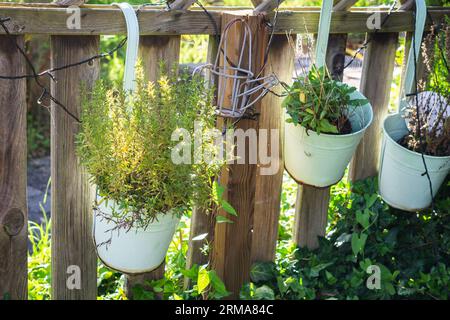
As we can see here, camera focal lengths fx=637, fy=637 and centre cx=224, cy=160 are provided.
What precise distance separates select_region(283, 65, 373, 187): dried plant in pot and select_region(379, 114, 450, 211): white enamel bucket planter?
23 centimetres

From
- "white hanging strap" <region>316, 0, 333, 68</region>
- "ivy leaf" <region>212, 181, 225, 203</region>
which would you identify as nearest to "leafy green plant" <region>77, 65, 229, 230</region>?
"ivy leaf" <region>212, 181, 225, 203</region>

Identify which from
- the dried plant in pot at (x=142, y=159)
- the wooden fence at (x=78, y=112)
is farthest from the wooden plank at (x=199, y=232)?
the dried plant in pot at (x=142, y=159)

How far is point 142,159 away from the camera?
2.06m

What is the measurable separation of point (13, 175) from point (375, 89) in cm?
172

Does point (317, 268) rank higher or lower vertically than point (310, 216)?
lower

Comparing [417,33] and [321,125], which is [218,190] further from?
[417,33]

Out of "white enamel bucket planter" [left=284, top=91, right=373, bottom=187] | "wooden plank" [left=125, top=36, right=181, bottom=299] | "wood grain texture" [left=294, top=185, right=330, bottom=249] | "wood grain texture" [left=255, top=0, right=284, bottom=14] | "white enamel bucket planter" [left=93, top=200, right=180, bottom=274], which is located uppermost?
"wood grain texture" [left=255, top=0, right=284, bottom=14]

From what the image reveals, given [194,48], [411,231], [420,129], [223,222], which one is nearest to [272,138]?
[223,222]

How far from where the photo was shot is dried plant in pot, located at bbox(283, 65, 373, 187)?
2443 millimetres

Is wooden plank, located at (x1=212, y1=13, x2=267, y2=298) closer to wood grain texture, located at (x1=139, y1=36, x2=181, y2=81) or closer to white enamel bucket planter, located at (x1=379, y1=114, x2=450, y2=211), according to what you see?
wood grain texture, located at (x1=139, y1=36, x2=181, y2=81)

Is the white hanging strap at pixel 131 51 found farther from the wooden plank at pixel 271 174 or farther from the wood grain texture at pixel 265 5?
the wooden plank at pixel 271 174

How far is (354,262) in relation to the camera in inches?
116

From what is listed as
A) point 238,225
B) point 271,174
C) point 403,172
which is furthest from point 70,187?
point 403,172
